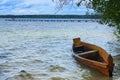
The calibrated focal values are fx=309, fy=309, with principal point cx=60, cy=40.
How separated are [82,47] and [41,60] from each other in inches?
125

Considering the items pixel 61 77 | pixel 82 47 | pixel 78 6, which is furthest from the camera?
pixel 82 47

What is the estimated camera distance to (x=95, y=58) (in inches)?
687

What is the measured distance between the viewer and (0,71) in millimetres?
17016

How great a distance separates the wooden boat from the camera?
13.8 metres

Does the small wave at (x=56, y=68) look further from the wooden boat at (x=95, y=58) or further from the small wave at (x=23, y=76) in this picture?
the small wave at (x=23, y=76)

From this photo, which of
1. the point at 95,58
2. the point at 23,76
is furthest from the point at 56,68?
the point at 23,76

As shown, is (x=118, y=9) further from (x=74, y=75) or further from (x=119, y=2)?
(x=74, y=75)

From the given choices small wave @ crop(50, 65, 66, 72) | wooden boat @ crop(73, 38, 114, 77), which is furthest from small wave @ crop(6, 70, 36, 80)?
wooden boat @ crop(73, 38, 114, 77)

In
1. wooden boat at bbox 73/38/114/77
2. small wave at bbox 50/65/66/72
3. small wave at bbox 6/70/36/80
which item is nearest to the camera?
wooden boat at bbox 73/38/114/77

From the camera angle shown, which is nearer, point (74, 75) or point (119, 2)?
point (119, 2)

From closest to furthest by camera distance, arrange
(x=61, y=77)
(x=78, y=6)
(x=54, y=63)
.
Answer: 1. (x=78, y=6)
2. (x=61, y=77)
3. (x=54, y=63)

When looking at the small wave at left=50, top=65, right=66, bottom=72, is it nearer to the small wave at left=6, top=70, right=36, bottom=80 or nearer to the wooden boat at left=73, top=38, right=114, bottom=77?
the wooden boat at left=73, top=38, right=114, bottom=77

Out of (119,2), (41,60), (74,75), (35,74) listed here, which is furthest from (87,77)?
(119,2)

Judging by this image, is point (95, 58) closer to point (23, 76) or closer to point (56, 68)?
point (56, 68)
